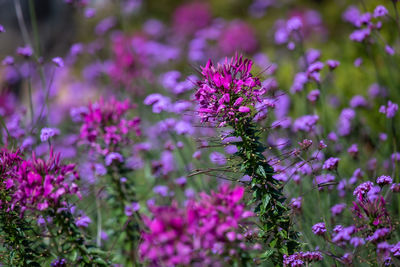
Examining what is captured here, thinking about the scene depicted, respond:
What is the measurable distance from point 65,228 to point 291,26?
2294mm

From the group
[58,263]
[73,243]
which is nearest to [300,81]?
[73,243]

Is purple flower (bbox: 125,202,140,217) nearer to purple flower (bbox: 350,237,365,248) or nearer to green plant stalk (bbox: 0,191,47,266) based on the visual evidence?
green plant stalk (bbox: 0,191,47,266)

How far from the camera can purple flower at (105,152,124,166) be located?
2.50 meters

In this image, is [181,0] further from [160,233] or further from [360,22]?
[160,233]

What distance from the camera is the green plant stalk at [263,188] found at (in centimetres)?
Answer: 167

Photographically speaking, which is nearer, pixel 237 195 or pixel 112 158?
pixel 237 195

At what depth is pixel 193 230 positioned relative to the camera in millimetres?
1231

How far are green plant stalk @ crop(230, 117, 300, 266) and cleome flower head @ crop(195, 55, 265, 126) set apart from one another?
73 millimetres

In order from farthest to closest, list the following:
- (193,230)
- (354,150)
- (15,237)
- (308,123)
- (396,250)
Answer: (308,123) → (354,150) → (15,237) → (396,250) → (193,230)

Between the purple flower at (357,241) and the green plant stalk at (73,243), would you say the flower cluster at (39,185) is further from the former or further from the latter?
the purple flower at (357,241)

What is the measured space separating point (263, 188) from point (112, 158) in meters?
1.19

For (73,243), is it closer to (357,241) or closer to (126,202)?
(126,202)

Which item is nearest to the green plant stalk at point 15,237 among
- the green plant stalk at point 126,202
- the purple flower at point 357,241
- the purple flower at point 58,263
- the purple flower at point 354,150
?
the purple flower at point 58,263

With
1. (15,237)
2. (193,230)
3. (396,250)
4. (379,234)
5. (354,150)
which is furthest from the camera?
(354,150)
